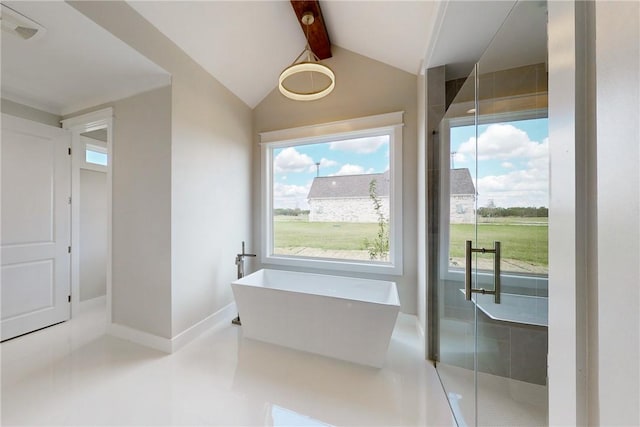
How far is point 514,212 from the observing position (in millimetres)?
1492

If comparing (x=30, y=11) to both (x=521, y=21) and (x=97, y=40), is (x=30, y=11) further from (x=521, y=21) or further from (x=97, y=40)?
(x=521, y=21)

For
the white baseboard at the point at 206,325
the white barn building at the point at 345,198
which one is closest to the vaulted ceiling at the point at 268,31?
the white barn building at the point at 345,198

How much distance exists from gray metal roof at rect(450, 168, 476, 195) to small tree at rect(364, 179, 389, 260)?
1119 mm

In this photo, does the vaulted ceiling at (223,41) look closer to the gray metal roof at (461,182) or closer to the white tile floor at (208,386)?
the gray metal roof at (461,182)

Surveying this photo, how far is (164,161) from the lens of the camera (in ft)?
7.30

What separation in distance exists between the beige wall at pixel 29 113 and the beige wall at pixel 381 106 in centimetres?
273

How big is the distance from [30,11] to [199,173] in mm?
1471

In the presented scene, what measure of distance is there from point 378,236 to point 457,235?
117cm

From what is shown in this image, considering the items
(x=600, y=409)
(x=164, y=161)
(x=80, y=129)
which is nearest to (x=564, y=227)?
(x=600, y=409)

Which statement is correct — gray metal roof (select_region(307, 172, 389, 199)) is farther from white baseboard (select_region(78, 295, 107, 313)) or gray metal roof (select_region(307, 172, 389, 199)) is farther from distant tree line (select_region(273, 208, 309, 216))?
white baseboard (select_region(78, 295, 107, 313))

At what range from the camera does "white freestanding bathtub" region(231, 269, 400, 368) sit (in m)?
1.94

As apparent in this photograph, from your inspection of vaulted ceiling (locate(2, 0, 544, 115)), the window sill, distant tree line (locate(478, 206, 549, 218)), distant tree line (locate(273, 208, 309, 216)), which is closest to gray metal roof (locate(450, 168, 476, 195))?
distant tree line (locate(478, 206, 549, 218))

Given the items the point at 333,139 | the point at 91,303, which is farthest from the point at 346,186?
the point at 91,303

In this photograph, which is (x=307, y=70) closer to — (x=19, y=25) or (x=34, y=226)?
(x=19, y=25)
